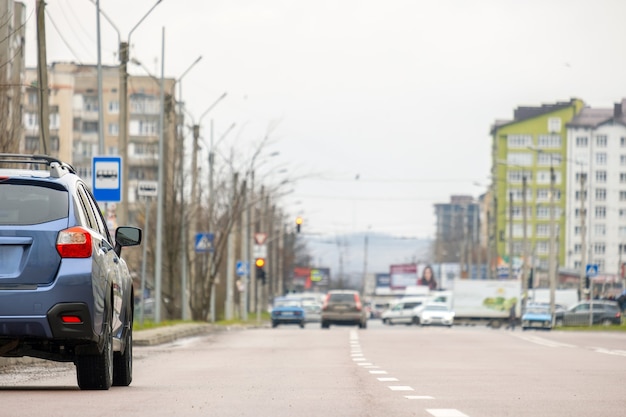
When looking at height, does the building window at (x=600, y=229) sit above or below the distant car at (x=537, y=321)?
above

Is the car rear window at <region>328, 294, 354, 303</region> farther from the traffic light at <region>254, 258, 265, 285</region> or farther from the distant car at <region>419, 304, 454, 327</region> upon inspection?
the distant car at <region>419, 304, 454, 327</region>

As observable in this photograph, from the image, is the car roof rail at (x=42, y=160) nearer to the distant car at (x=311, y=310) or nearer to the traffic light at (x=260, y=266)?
the traffic light at (x=260, y=266)

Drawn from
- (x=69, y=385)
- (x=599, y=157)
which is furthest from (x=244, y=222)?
(x=599, y=157)

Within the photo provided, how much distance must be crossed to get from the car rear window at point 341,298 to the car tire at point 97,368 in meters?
47.7

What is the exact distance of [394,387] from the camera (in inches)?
605

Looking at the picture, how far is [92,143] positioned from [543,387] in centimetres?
13462

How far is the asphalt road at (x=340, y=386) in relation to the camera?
39.2 ft

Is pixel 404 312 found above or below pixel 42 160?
below

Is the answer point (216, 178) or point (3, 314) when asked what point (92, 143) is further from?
point (3, 314)

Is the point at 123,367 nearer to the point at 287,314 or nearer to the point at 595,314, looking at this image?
the point at 287,314

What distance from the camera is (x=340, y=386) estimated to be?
15.5 m

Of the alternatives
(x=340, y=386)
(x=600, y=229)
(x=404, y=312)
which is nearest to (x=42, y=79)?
(x=340, y=386)

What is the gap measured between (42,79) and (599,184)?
166m

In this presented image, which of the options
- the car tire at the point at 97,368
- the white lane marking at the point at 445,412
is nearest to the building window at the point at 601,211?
the car tire at the point at 97,368
